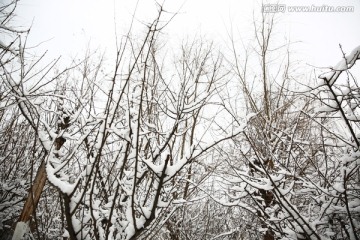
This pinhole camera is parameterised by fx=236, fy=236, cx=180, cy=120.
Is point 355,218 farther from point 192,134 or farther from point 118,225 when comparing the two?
point 192,134

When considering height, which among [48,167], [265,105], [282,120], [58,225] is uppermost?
[265,105]

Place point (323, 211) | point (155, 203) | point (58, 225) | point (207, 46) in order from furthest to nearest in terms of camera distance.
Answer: point (58, 225), point (207, 46), point (323, 211), point (155, 203)

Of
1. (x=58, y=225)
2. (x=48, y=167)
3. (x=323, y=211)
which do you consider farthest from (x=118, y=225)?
(x=58, y=225)

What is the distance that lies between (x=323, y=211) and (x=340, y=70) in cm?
147

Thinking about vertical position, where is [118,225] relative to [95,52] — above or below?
below

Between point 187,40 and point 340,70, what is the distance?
5266mm

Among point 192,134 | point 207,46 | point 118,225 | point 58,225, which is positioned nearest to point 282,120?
point 192,134

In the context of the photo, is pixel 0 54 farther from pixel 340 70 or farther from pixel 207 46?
pixel 207 46

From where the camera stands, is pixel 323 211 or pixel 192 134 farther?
pixel 192 134

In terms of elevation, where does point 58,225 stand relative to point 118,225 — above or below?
below

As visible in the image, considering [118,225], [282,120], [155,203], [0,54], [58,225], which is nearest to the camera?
[155,203]

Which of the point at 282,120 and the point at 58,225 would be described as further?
the point at 58,225

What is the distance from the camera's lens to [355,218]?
95.3 inches

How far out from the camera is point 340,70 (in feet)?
5.55
